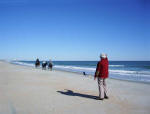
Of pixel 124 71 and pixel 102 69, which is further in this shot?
pixel 124 71

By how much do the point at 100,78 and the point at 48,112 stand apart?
237 cm

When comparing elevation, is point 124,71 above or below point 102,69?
below

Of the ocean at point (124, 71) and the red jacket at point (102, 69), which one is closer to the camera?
the red jacket at point (102, 69)

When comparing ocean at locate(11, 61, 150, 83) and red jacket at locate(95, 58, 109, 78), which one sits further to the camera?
ocean at locate(11, 61, 150, 83)

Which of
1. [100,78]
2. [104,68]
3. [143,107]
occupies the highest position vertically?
[104,68]

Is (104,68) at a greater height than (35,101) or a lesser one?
greater

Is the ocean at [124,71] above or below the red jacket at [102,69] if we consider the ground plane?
below

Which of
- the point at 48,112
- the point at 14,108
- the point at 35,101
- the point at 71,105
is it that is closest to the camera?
the point at 48,112

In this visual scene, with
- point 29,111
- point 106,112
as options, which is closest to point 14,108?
point 29,111

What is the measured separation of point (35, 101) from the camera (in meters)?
5.67

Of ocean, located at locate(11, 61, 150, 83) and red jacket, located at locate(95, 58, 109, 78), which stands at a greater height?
red jacket, located at locate(95, 58, 109, 78)

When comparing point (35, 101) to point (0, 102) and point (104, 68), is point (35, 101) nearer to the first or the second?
point (0, 102)

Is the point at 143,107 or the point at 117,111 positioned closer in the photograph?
the point at 117,111

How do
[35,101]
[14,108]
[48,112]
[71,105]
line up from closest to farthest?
[48,112] < [14,108] < [71,105] < [35,101]
